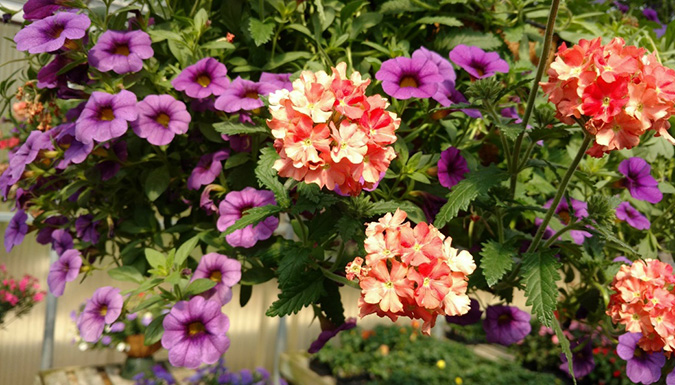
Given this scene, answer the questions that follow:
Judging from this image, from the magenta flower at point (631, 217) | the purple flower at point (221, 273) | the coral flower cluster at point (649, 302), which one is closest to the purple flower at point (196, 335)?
the purple flower at point (221, 273)

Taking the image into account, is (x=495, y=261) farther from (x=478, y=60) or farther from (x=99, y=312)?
(x=99, y=312)

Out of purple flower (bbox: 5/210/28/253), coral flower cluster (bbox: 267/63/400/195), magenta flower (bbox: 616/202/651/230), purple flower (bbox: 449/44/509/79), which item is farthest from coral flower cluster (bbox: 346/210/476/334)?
purple flower (bbox: 5/210/28/253)

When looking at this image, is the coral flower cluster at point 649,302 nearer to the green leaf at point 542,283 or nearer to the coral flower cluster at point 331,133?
the green leaf at point 542,283

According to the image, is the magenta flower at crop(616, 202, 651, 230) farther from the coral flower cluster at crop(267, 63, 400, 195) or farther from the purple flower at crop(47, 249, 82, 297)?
the purple flower at crop(47, 249, 82, 297)

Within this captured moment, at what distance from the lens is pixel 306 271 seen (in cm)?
71

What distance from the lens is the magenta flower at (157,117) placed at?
783 mm

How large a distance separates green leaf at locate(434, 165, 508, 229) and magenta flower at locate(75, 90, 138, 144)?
43cm

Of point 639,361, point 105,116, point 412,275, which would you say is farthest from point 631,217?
point 105,116

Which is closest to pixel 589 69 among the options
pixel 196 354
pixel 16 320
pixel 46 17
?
pixel 196 354

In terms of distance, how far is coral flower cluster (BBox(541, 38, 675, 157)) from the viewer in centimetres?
53

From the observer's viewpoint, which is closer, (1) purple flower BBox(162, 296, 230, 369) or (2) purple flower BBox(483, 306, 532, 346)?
(1) purple flower BBox(162, 296, 230, 369)

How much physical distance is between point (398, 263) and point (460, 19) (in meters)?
0.60

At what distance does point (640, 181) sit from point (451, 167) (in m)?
0.33

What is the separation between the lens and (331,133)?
0.53 metres
